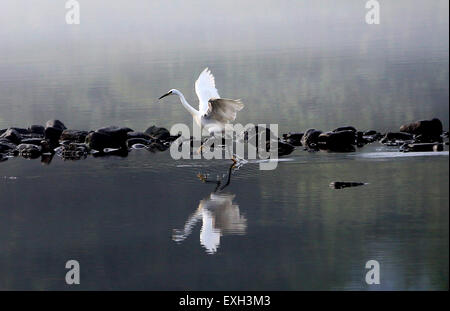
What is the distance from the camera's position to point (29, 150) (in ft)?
65.5

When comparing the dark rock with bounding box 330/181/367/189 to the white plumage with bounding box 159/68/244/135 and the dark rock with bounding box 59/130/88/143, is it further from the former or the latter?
the dark rock with bounding box 59/130/88/143

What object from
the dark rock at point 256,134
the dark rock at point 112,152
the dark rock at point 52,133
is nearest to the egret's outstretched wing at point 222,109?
the dark rock at point 256,134

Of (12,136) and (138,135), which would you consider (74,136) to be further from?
(138,135)

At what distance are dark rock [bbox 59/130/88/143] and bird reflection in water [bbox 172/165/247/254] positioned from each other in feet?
21.0

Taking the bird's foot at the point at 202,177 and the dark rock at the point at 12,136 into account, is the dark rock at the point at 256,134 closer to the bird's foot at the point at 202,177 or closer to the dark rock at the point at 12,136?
the bird's foot at the point at 202,177

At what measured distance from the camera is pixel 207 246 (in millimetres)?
12758

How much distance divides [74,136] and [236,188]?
21.7ft

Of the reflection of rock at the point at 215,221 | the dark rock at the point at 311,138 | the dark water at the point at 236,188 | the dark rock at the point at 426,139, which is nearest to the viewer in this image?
the dark water at the point at 236,188

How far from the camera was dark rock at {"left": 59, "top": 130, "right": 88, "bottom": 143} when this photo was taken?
2120cm

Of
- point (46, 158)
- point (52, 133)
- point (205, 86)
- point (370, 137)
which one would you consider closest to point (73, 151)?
point (46, 158)

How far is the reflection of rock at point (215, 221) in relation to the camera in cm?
1307

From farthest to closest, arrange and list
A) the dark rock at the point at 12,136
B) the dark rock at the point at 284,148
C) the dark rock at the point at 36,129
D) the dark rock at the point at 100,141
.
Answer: the dark rock at the point at 36,129 < the dark rock at the point at 12,136 < the dark rock at the point at 100,141 < the dark rock at the point at 284,148

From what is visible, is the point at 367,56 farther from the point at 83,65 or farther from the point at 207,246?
the point at 207,246
